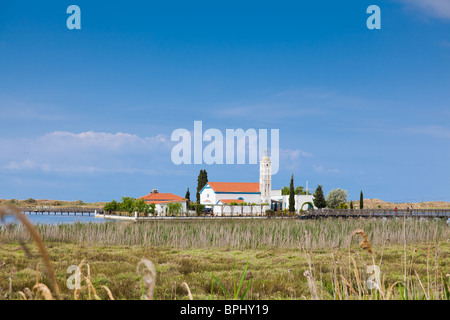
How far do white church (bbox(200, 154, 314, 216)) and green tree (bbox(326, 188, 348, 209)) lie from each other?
17.0 ft

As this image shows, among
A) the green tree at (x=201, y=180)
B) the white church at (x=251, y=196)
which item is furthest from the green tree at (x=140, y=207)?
the green tree at (x=201, y=180)

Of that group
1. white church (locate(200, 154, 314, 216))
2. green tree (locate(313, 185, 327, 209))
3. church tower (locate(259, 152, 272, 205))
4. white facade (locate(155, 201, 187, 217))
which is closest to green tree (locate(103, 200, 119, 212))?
white facade (locate(155, 201, 187, 217))

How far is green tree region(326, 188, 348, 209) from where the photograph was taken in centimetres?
5825

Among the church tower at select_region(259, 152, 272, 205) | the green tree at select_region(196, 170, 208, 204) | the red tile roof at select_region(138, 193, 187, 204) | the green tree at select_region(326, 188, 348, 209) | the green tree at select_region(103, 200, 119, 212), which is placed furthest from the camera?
the green tree at select_region(196, 170, 208, 204)

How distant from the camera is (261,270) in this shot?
33.5 ft

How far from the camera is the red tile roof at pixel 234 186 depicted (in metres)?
54.2

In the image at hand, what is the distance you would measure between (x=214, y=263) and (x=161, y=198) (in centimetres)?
4221

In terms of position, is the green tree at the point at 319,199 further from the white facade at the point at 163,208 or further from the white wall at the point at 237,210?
the white facade at the point at 163,208

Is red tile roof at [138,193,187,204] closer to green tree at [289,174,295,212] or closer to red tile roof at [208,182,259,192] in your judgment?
red tile roof at [208,182,259,192]

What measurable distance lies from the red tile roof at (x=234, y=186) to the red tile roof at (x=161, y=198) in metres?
5.29

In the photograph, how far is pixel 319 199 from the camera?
51812 mm

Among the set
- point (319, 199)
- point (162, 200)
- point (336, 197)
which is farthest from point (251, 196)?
point (336, 197)
